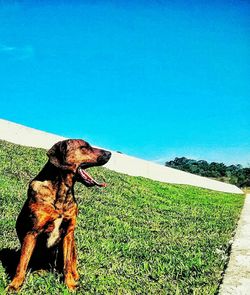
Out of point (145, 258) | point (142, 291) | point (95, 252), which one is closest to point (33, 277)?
point (142, 291)

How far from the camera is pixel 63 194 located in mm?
4219

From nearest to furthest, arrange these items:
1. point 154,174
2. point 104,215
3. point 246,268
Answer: point 246,268 < point 104,215 < point 154,174

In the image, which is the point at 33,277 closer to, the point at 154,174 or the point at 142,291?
the point at 142,291

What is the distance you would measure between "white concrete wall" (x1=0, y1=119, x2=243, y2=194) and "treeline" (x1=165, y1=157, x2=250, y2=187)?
7730mm

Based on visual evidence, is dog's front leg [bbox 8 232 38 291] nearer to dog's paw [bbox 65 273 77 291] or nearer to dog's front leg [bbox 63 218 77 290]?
dog's front leg [bbox 63 218 77 290]

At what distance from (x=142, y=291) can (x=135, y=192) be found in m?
10.2

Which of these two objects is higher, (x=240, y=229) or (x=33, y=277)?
(x=240, y=229)

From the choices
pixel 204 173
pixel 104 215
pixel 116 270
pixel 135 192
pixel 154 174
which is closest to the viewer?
pixel 116 270

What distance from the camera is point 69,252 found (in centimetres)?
438

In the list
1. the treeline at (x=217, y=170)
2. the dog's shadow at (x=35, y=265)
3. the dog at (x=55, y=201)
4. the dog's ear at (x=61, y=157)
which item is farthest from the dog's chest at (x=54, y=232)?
the treeline at (x=217, y=170)

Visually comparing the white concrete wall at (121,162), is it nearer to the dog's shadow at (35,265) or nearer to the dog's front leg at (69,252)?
the dog's shadow at (35,265)

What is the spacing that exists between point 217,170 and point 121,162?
20.6m

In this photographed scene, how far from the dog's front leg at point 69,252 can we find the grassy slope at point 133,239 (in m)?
0.11

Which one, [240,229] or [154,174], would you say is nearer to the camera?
[240,229]
